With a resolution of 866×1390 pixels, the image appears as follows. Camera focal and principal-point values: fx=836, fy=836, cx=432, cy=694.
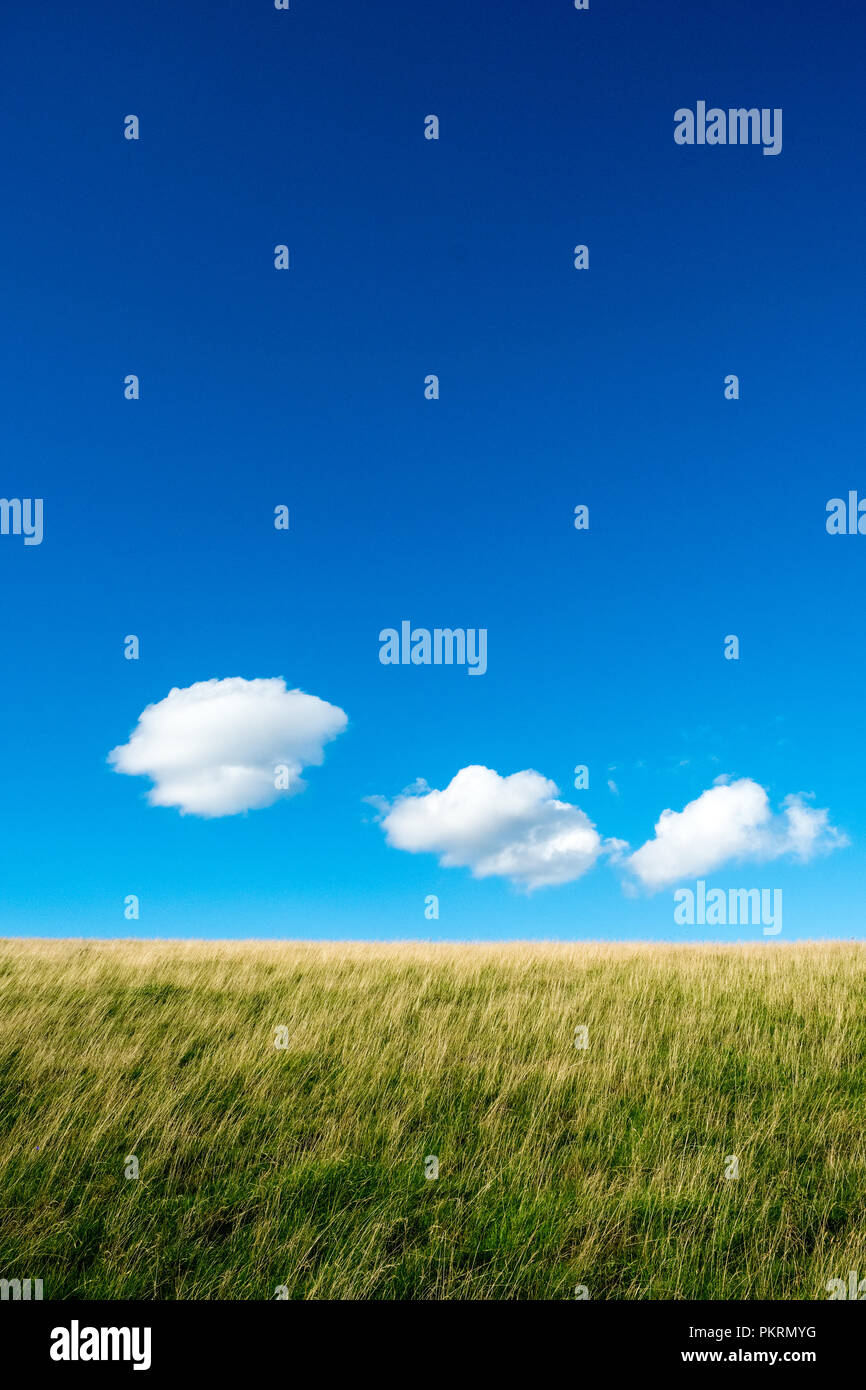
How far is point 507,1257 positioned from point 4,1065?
745 centimetres

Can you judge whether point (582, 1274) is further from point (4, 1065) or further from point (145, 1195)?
point (4, 1065)

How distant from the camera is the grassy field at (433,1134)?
7395 mm

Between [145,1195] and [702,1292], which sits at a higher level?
[145,1195]

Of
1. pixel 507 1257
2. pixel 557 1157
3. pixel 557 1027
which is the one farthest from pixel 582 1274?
pixel 557 1027

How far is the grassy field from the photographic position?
7395 mm

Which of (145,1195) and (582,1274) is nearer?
(582,1274)

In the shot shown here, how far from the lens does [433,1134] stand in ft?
31.0

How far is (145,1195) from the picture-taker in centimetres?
831

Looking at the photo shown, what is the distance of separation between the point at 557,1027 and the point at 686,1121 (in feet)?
10.1

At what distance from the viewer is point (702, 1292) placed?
7188 millimetres

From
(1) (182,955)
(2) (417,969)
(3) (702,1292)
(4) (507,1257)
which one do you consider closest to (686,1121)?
(3) (702,1292)
